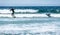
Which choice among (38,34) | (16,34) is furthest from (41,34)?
(16,34)

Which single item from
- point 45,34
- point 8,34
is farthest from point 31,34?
point 8,34

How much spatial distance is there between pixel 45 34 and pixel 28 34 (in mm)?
1041

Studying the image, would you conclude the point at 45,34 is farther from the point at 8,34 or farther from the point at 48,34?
the point at 8,34

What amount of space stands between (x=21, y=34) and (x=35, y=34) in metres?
0.86

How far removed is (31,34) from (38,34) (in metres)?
0.43

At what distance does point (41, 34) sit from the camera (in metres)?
8.75

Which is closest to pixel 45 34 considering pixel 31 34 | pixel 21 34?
pixel 31 34

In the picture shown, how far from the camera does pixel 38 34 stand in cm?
879

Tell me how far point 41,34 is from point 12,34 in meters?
1.77

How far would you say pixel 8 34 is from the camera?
871 cm

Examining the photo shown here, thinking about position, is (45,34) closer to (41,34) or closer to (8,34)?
(41,34)

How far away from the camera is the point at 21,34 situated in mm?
8758

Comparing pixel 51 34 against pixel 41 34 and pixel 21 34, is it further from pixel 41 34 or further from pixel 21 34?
pixel 21 34

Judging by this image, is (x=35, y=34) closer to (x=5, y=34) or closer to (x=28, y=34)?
(x=28, y=34)
